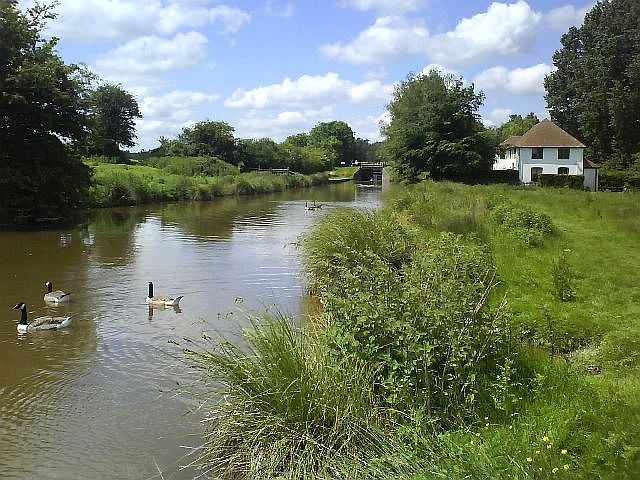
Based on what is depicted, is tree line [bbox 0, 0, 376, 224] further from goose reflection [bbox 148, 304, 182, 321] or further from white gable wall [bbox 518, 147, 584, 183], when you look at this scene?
white gable wall [bbox 518, 147, 584, 183]

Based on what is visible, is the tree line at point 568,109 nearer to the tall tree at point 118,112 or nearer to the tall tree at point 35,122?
the tall tree at point 35,122

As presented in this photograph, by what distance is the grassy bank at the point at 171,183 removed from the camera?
43906 millimetres

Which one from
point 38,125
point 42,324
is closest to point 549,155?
point 38,125

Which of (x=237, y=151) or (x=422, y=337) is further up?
(x=237, y=151)

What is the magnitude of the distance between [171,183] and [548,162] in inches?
1288

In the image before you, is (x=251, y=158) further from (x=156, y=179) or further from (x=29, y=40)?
(x=29, y=40)

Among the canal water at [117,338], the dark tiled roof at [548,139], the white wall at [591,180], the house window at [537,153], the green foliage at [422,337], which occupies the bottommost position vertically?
the canal water at [117,338]

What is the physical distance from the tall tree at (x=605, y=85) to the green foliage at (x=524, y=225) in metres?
41.1

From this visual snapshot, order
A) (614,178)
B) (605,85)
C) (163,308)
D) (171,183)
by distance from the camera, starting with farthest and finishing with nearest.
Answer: (605,85) → (171,183) → (614,178) → (163,308)

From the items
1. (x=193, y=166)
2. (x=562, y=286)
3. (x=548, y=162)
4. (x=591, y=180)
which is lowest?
(x=562, y=286)

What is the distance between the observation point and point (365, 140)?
19912 centimetres

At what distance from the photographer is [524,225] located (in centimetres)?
1600

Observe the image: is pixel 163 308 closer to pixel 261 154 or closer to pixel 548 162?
pixel 548 162

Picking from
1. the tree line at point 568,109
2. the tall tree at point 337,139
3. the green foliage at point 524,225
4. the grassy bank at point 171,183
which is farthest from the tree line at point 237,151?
the green foliage at point 524,225
